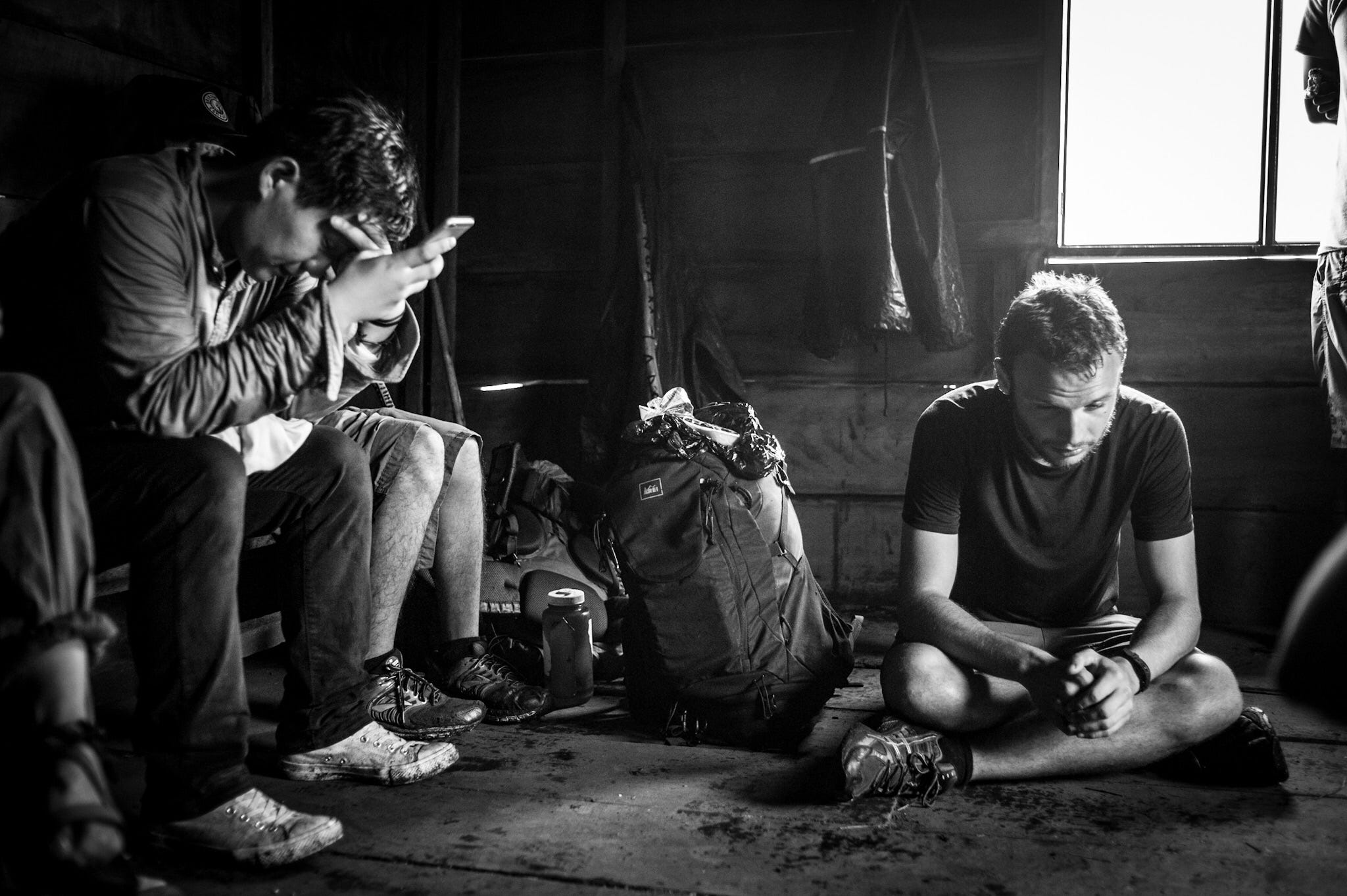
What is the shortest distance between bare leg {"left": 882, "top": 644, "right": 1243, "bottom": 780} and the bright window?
1.89m

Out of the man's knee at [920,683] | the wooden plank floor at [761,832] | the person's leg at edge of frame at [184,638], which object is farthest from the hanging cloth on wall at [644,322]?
the person's leg at edge of frame at [184,638]

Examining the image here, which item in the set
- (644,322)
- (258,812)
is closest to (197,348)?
(258,812)

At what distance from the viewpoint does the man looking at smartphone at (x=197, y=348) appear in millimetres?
1540

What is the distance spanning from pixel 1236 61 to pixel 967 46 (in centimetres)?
84

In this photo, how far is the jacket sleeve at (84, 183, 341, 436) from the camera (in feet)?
4.98

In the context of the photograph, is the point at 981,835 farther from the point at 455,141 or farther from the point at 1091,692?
the point at 455,141

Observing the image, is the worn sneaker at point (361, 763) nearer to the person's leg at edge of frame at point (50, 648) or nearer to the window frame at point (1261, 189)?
the person's leg at edge of frame at point (50, 648)

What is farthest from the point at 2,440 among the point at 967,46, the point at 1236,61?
the point at 1236,61

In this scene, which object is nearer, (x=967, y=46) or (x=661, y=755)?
(x=661, y=755)

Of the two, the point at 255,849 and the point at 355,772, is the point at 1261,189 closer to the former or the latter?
the point at 355,772

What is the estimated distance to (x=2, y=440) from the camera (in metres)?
1.17

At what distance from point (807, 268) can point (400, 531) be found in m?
1.77

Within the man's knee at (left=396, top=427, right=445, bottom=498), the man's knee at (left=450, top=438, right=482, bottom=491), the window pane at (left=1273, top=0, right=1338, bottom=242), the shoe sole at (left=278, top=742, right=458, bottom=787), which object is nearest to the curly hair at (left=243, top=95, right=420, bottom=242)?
the man's knee at (left=396, top=427, right=445, bottom=498)

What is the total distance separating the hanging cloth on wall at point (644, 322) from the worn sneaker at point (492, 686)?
41.9 inches
